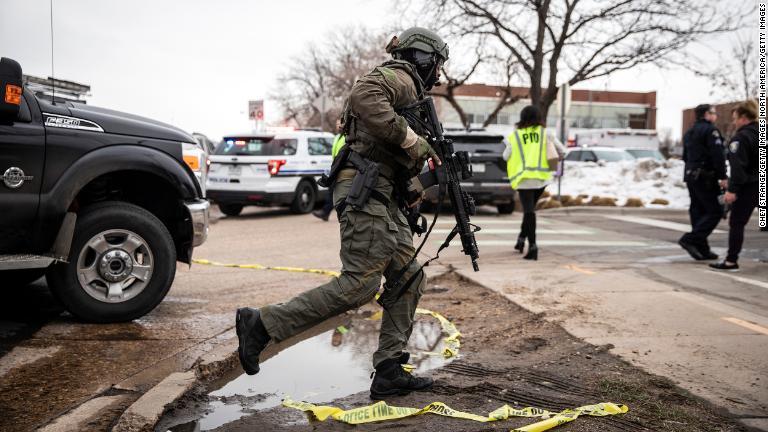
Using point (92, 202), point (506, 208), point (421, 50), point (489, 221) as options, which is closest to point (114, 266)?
point (92, 202)

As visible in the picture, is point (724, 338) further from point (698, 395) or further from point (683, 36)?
point (683, 36)

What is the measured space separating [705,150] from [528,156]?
1955mm

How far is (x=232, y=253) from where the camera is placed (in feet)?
31.3

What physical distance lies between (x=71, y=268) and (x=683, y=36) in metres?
18.9

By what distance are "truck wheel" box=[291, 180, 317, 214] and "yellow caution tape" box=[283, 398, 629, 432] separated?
11.7 meters

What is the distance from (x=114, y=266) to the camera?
16.9ft

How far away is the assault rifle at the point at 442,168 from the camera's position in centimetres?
385

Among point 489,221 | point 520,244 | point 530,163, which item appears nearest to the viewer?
point 530,163

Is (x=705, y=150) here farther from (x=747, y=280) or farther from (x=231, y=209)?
(x=231, y=209)

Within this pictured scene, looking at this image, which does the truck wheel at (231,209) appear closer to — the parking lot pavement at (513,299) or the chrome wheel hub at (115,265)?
the parking lot pavement at (513,299)

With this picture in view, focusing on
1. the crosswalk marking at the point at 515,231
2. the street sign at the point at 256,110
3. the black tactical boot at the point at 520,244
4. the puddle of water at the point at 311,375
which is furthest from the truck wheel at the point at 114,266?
the street sign at the point at 256,110

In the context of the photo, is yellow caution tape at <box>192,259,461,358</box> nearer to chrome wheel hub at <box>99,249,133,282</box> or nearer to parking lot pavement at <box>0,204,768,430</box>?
parking lot pavement at <box>0,204,768,430</box>

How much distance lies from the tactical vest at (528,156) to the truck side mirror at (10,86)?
542 centimetres

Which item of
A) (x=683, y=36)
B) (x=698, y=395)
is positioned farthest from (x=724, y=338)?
(x=683, y=36)
